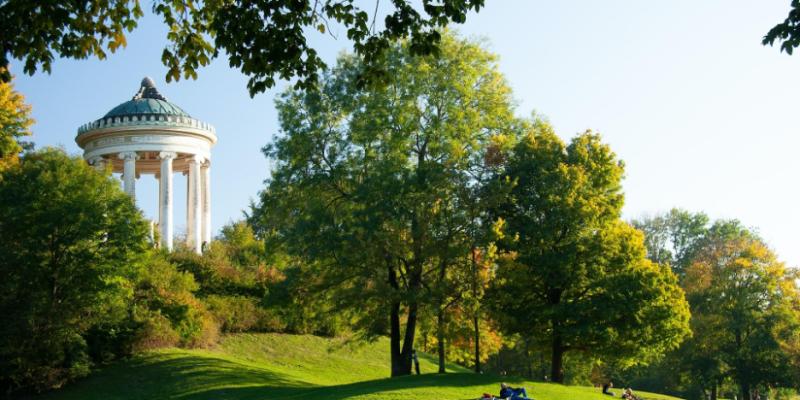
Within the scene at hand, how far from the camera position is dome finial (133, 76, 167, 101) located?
178ft

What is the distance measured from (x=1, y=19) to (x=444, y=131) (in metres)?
25.0

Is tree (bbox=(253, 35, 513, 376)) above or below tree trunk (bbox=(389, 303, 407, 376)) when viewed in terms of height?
above

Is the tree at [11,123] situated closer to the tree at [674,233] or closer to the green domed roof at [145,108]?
the green domed roof at [145,108]

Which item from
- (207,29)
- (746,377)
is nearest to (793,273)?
(746,377)

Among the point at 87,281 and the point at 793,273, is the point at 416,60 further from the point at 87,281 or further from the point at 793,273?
the point at 793,273

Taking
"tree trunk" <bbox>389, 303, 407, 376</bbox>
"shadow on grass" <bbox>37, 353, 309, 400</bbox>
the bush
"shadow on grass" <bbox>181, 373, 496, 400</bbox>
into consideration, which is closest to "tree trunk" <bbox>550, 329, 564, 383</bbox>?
"shadow on grass" <bbox>181, 373, 496, 400</bbox>

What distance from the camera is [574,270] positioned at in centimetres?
3453

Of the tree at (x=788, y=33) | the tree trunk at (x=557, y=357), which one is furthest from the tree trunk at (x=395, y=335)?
the tree at (x=788, y=33)

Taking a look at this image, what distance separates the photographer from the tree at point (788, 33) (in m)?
11.1

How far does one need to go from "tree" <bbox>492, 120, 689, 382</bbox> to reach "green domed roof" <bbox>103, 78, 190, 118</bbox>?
79.3 feet

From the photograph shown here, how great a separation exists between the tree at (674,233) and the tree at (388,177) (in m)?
40.3

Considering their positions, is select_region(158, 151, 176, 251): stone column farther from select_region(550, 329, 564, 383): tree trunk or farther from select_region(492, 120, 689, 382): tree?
select_region(550, 329, 564, 383): tree trunk

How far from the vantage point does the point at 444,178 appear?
109ft

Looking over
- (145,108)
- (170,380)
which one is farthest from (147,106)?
(170,380)
